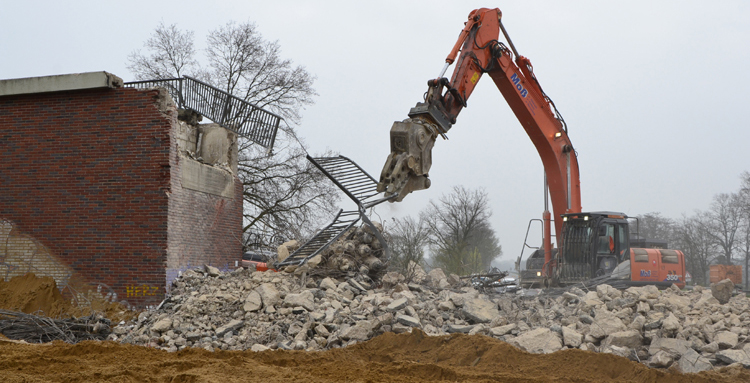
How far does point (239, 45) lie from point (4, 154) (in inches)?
509

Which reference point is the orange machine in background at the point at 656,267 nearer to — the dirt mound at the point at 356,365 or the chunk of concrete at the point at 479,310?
the chunk of concrete at the point at 479,310

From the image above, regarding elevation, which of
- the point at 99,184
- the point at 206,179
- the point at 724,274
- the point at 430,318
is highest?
the point at 206,179

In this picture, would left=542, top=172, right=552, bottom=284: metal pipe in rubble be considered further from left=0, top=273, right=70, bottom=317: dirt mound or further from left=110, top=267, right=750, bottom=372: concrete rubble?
left=0, top=273, right=70, bottom=317: dirt mound

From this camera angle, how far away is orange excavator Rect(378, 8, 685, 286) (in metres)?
11.8

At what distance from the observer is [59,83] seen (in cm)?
1091

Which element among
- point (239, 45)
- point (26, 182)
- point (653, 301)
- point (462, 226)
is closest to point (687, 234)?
point (462, 226)

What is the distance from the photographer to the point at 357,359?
7.44 meters

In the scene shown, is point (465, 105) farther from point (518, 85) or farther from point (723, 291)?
point (723, 291)

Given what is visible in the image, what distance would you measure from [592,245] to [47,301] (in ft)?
34.5

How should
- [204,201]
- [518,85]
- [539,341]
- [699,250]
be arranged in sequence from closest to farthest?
1. [539,341]
2. [204,201]
3. [518,85]
4. [699,250]

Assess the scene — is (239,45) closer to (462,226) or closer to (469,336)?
(462,226)

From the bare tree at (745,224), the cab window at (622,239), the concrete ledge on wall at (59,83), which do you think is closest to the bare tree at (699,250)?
the bare tree at (745,224)

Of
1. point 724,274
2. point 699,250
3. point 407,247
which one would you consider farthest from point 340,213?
point 699,250

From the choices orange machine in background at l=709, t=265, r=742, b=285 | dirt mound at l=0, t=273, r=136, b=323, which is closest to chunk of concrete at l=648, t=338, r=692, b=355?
dirt mound at l=0, t=273, r=136, b=323
